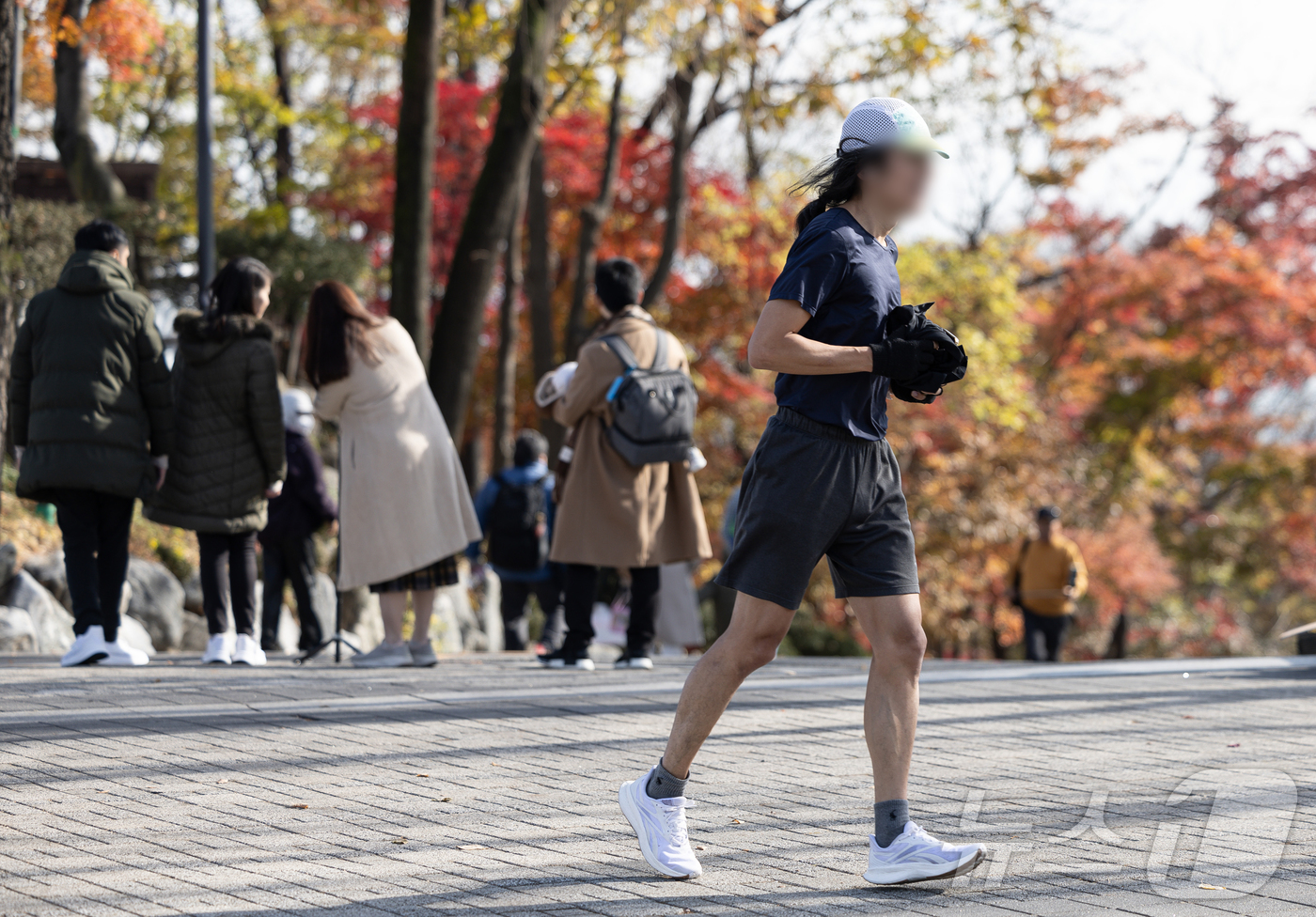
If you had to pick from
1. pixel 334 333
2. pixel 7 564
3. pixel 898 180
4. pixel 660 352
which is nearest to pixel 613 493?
pixel 660 352

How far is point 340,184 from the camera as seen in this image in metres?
20.3

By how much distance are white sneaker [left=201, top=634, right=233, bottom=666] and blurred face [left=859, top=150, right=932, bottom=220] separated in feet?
17.0

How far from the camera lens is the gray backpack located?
7.22 m

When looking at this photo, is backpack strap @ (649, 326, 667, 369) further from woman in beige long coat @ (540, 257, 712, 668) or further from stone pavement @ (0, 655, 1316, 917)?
stone pavement @ (0, 655, 1316, 917)

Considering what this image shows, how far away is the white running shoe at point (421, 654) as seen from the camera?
24.8 ft

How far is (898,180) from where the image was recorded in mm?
3553

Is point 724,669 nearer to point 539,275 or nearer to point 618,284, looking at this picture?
point 618,284

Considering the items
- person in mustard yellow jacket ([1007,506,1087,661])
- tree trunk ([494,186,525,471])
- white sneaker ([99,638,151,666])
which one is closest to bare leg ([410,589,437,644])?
white sneaker ([99,638,151,666])

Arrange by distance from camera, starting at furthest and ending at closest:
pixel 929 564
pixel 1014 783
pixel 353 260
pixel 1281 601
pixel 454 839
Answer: pixel 1281 601 → pixel 929 564 → pixel 353 260 → pixel 1014 783 → pixel 454 839

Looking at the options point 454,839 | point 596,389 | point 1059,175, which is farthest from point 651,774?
point 1059,175

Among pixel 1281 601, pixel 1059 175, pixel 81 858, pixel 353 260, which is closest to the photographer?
pixel 81 858

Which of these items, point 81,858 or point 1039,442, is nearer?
point 81,858

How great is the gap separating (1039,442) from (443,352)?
1261cm

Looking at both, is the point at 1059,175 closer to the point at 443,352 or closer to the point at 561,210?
the point at 561,210
